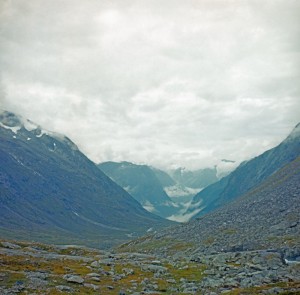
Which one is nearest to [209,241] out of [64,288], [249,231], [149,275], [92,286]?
[249,231]

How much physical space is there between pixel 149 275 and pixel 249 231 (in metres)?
69.5

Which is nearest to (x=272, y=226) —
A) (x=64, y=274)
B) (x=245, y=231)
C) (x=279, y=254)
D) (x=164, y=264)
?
(x=245, y=231)

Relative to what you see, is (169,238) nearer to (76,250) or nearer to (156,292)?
(76,250)

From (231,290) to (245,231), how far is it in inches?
3263

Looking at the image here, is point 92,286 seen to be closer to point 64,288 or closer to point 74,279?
point 74,279

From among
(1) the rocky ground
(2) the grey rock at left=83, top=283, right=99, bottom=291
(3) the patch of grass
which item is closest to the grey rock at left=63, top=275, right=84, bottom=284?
(1) the rocky ground

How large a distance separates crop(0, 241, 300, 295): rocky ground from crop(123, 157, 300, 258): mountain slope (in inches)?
783

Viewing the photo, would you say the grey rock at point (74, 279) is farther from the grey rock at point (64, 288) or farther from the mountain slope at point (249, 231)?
the mountain slope at point (249, 231)

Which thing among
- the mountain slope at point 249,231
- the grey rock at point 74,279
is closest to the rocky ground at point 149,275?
the grey rock at point 74,279

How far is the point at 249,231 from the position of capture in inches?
5792

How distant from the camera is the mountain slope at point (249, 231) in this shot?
125831 millimetres

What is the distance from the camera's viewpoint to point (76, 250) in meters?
123

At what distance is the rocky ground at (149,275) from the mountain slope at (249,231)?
65.2 ft

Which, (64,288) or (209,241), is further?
(209,241)
